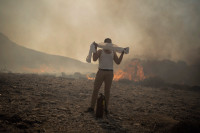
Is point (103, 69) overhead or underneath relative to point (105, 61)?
underneath

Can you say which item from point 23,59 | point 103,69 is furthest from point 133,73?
point 23,59

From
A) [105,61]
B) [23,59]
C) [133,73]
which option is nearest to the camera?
[105,61]

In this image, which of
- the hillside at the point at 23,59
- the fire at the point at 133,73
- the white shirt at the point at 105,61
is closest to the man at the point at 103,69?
the white shirt at the point at 105,61

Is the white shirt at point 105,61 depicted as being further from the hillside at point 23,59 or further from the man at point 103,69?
the hillside at point 23,59

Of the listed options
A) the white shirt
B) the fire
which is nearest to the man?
the white shirt

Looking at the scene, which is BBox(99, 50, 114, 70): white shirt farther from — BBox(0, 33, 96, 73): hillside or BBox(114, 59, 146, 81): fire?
BBox(0, 33, 96, 73): hillside

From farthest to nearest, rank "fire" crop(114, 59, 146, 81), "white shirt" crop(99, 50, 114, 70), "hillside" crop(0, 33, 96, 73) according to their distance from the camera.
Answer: "hillside" crop(0, 33, 96, 73)
"fire" crop(114, 59, 146, 81)
"white shirt" crop(99, 50, 114, 70)

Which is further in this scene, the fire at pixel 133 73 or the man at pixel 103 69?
the fire at pixel 133 73

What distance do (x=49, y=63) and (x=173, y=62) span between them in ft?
144

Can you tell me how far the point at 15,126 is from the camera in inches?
117

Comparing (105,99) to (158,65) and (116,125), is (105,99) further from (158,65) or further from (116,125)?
(158,65)

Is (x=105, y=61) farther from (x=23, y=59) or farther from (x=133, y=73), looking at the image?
(x=23, y=59)

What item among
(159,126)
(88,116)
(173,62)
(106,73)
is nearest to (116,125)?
(88,116)

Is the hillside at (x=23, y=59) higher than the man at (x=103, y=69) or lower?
higher
